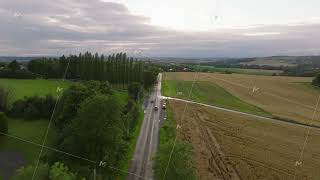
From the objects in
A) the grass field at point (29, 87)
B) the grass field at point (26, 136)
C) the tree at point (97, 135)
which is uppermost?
the tree at point (97, 135)

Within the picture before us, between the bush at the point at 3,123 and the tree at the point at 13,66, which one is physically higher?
the tree at the point at 13,66

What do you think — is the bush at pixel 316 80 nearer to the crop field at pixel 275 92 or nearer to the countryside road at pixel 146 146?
the crop field at pixel 275 92

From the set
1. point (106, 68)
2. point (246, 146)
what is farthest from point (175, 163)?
point (106, 68)

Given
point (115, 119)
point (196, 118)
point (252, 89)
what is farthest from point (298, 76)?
point (115, 119)

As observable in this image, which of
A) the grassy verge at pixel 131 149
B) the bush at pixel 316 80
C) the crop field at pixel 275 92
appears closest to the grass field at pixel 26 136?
the grassy verge at pixel 131 149

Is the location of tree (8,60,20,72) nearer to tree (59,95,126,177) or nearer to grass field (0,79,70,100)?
grass field (0,79,70,100)

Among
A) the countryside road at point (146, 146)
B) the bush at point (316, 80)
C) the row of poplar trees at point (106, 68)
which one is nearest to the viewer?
the countryside road at point (146, 146)

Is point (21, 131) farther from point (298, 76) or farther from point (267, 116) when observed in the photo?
point (298, 76)
